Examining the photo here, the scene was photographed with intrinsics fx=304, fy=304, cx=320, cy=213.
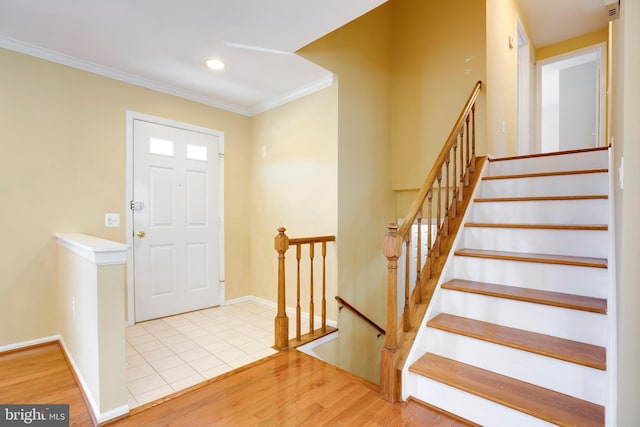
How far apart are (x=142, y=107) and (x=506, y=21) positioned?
432 cm

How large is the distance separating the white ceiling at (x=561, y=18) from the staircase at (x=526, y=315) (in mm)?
2603

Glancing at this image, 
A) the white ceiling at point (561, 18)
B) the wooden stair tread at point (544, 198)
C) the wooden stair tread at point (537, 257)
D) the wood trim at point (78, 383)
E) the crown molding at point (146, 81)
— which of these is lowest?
the wood trim at point (78, 383)

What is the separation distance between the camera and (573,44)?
4.62 m

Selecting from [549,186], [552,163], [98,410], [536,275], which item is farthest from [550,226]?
[98,410]

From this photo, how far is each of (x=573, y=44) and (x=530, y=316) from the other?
4971 mm

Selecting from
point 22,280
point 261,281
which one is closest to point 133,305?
point 22,280

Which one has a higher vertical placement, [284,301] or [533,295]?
[533,295]

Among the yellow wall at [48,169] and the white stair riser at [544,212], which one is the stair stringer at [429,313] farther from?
the yellow wall at [48,169]

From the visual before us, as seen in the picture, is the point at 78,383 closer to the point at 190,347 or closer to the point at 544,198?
the point at 190,347

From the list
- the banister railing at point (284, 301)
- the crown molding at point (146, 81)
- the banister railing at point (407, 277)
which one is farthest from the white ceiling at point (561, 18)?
the banister railing at point (284, 301)

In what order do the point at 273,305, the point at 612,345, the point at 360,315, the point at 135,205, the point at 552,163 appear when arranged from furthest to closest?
1. the point at 273,305
2. the point at 360,315
3. the point at 135,205
4. the point at 552,163
5. the point at 612,345

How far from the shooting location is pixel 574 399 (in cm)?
150

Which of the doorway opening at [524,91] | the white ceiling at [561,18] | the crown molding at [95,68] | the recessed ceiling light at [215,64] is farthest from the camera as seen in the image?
the doorway opening at [524,91]

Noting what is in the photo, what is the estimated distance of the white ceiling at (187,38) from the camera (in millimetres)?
2094
